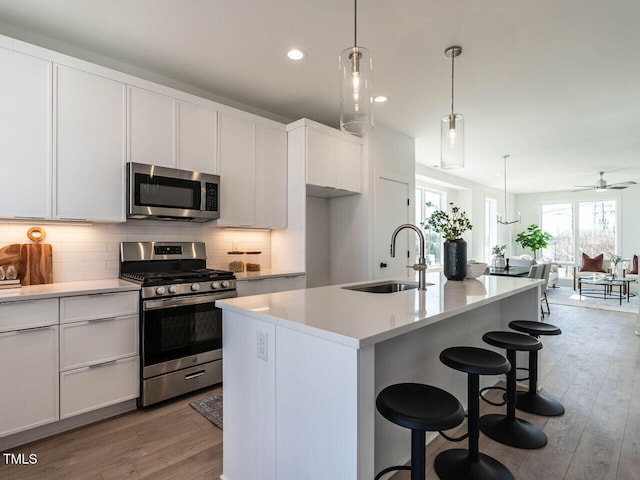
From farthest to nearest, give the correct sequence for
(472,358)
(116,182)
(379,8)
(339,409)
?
1. (116,182)
2. (379,8)
3. (472,358)
4. (339,409)

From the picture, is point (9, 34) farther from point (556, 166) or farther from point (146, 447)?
point (556, 166)

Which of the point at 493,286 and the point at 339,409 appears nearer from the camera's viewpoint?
the point at 339,409

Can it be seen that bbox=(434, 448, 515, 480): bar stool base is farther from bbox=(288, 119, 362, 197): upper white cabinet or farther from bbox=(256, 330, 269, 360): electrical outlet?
bbox=(288, 119, 362, 197): upper white cabinet

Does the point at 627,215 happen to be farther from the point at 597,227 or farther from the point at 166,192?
the point at 166,192

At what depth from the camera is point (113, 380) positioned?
247 centimetres

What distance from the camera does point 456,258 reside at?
275 centimetres

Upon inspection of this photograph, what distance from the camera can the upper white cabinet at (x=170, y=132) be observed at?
2818 mm

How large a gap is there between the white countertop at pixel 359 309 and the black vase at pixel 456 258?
0.40 m

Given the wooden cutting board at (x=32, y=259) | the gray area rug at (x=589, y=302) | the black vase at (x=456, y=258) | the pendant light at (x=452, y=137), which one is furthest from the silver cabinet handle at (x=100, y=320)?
the gray area rug at (x=589, y=302)

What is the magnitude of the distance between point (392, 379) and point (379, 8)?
2.22 metres

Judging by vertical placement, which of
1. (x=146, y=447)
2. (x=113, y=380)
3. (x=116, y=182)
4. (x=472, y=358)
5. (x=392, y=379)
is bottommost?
(x=146, y=447)

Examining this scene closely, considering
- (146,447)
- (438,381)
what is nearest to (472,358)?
(438,381)

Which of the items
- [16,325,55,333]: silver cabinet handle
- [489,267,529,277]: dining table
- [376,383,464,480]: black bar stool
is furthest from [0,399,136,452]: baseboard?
[489,267,529,277]: dining table

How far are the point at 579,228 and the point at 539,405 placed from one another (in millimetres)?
9119
